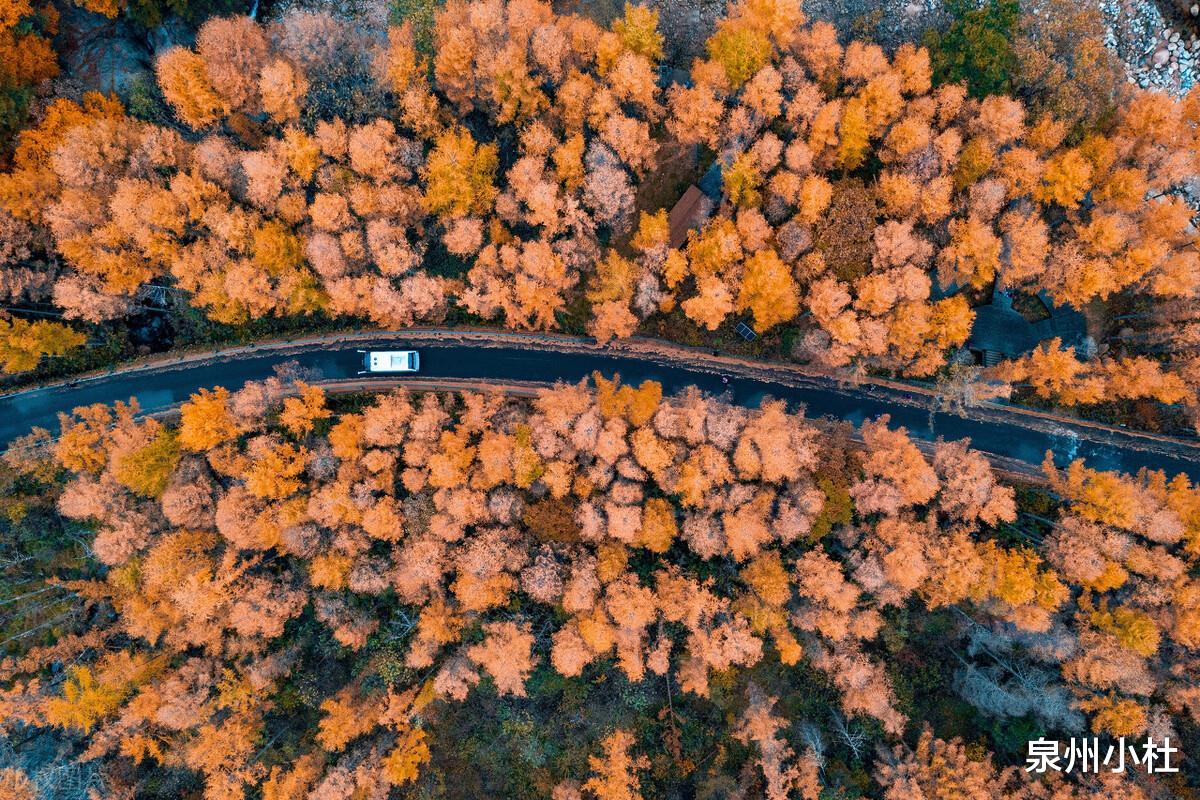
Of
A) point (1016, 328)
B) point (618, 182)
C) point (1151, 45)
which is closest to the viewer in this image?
point (618, 182)

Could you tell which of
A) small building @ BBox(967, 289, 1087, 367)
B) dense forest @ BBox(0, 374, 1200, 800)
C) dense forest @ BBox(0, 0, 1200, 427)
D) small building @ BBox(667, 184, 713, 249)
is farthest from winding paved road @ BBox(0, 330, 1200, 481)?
small building @ BBox(667, 184, 713, 249)

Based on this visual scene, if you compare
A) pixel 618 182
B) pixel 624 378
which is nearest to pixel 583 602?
pixel 624 378

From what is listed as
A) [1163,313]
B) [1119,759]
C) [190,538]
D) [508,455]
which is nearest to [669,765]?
[508,455]

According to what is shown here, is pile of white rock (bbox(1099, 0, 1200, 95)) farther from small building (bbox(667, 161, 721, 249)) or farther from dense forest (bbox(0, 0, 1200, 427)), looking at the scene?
small building (bbox(667, 161, 721, 249))

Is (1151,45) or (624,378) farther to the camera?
(1151,45)

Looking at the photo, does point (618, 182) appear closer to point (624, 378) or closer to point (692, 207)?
point (692, 207)

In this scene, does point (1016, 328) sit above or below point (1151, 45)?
below
